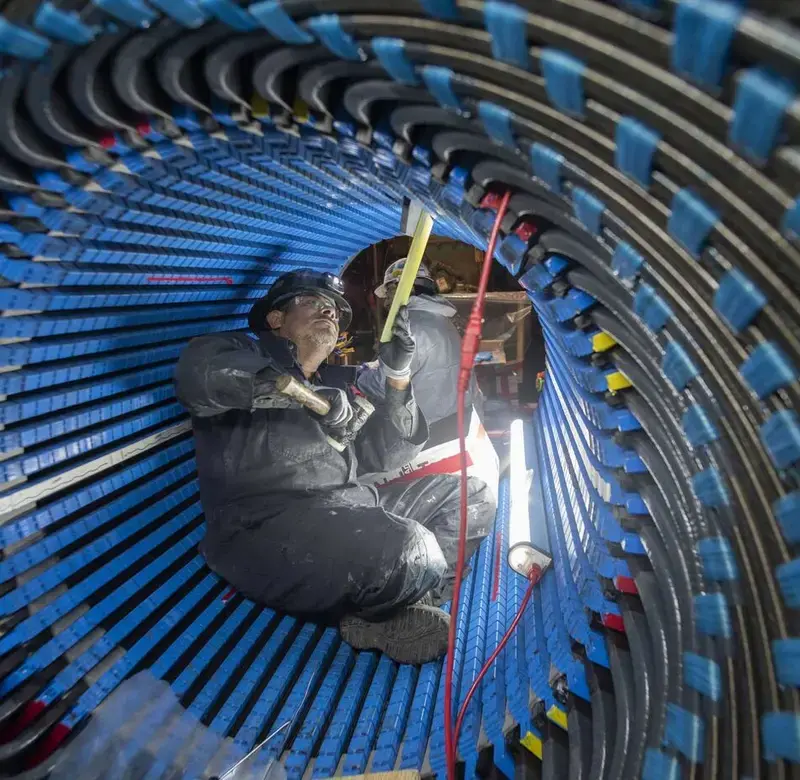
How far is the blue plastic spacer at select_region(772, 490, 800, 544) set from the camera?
0.62 m

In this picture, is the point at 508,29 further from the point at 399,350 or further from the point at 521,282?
the point at 399,350

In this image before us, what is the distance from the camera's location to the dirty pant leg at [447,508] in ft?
9.53

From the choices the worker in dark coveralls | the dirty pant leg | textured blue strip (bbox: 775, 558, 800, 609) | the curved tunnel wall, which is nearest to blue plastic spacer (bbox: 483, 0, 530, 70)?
the curved tunnel wall

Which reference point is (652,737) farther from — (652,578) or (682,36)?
(682,36)

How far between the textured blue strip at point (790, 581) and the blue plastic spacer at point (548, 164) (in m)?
0.60

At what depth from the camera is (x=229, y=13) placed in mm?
865

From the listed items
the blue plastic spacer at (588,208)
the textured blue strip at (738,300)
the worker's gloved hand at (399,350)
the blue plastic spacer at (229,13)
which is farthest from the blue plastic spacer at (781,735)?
the worker's gloved hand at (399,350)

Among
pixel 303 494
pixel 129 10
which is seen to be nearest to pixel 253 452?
pixel 303 494

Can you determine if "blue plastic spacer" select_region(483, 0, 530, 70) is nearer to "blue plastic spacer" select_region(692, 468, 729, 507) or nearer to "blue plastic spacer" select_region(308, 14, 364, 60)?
"blue plastic spacer" select_region(308, 14, 364, 60)

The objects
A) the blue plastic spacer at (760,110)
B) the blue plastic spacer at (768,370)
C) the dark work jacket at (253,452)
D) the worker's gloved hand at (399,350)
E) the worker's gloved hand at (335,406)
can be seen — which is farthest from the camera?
the worker's gloved hand at (399,350)

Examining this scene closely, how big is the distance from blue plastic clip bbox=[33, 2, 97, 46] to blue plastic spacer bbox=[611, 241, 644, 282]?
3.33 ft

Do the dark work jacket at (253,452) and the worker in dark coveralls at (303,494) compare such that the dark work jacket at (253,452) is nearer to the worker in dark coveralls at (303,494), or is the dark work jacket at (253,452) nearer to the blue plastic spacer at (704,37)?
the worker in dark coveralls at (303,494)

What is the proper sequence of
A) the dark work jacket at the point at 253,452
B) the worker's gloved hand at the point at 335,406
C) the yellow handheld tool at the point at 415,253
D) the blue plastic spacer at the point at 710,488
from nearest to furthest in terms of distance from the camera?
the blue plastic spacer at the point at 710,488
the yellow handheld tool at the point at 415,253
the dark work jacket at the point at 253,452
the worker's gloved hand at the point at 335,406

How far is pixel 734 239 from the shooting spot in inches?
23.9
